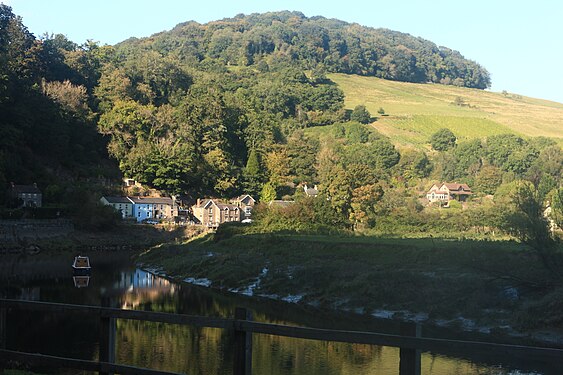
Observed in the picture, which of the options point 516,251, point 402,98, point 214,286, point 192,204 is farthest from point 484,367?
point 402,98

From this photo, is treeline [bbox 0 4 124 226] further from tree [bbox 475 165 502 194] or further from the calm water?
tree [bbox 475 165 502 194]

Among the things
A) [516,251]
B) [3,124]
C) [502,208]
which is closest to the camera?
[516,251]

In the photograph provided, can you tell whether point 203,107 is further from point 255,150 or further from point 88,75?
point 88,75

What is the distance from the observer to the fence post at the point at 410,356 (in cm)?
739

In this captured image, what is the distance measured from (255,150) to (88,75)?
2985cm

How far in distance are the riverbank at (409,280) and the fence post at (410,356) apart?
55.7 ft

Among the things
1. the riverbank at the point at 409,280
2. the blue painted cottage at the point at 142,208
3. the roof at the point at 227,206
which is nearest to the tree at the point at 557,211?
the riverbank at the point at 409,280

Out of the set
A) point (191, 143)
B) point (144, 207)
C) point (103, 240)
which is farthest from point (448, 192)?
point (103, 240)

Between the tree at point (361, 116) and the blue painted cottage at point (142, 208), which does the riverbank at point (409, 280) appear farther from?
the tree at point (361, 116)

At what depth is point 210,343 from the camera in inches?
859

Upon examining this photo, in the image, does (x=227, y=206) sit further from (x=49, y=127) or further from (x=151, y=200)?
(x=49, y=127)

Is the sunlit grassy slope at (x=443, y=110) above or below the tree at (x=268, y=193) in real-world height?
above

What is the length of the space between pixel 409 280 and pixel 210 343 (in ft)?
39.9

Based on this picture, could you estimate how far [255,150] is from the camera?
328 feet
